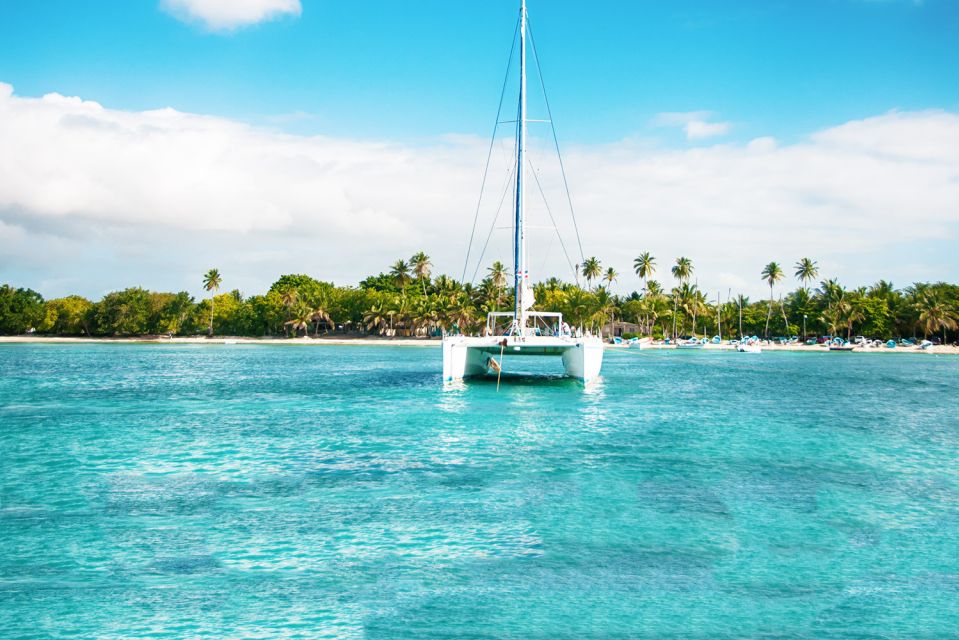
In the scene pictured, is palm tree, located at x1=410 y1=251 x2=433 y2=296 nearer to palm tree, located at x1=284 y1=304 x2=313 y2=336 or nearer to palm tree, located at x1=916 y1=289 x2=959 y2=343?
palm tree, located at x1=284 y1=304 x2=313 y2=336

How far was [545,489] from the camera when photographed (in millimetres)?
12547

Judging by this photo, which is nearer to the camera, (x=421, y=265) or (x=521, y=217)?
(x=521, y=217)

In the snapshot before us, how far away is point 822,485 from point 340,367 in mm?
40038

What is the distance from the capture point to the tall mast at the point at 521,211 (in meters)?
30.4

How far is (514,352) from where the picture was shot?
29844mm

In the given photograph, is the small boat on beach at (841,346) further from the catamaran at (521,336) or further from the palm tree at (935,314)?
the catamaran at (521,336)

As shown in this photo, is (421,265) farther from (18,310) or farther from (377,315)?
(18,310)

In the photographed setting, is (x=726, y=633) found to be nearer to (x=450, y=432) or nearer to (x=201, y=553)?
(x=201, y=553)

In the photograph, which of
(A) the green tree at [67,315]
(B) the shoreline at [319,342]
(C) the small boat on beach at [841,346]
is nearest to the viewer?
(C) the small boat on beach at [841,346]

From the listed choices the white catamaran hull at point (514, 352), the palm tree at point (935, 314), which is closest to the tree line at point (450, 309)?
the palm tree at point (935, 314)

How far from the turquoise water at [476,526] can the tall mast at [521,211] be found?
8186 mm

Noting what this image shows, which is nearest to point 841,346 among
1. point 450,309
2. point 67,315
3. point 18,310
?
point 450,309

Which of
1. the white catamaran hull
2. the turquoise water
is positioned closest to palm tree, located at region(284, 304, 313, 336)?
the white catamaran hull

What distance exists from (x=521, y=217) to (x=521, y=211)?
27 cm
